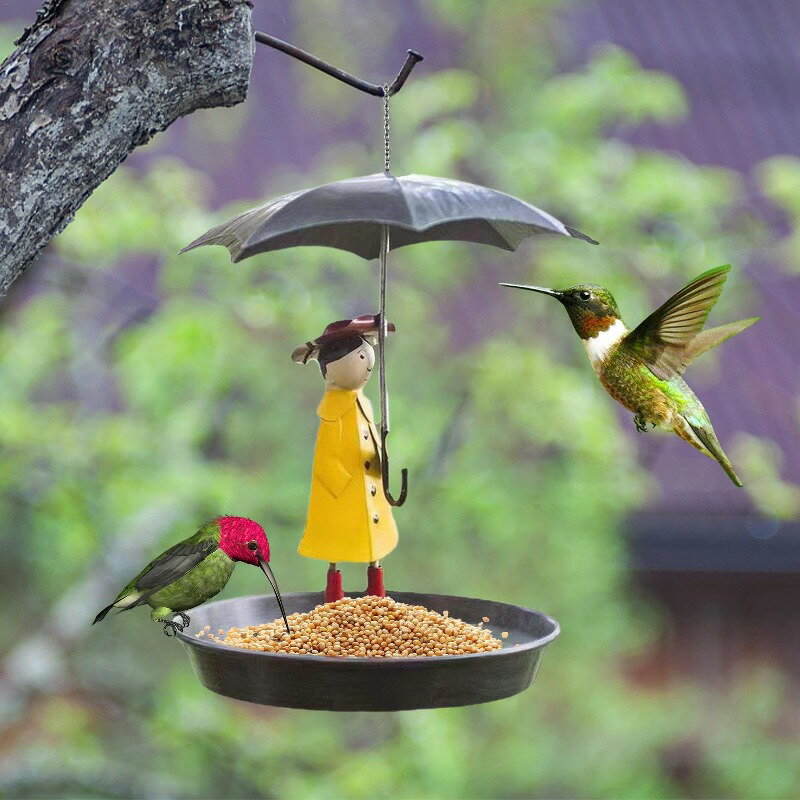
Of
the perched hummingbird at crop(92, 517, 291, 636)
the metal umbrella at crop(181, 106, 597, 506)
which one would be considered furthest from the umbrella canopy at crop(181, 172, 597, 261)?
the perched hummingbird at crop(92, 517, 291, 636)

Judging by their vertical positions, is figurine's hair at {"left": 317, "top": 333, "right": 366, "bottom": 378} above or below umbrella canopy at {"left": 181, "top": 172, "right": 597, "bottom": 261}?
below

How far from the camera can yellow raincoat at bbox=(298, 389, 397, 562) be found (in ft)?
6.55

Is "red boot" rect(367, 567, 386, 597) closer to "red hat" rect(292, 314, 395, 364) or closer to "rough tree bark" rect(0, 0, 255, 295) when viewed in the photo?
"red hat" rect(292, 314, 395, 364)

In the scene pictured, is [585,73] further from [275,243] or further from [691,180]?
[275,243]

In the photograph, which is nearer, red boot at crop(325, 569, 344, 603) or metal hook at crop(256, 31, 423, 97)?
metal hook at crop(256, 31, 423, 97)

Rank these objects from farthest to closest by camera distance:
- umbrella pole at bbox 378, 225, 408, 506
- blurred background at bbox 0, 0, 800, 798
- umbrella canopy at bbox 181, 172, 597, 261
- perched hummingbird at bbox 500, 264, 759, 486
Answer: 1. blurred background at bbox 0, 0, 800, 798
2. umbrella pole at bbox 378, 225, 408, 506
3. perched hummingbird at bbox 500, 264, 759, 486
4. umbrella canopy at bbox 181, 172, 597, 261

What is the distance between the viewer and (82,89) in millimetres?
1622

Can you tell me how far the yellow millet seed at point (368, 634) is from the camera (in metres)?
1.82

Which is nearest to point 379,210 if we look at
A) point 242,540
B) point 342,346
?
point 342,346

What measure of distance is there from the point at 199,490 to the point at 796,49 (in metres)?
4.11

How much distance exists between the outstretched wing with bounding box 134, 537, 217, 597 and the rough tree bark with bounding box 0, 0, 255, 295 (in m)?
0.50

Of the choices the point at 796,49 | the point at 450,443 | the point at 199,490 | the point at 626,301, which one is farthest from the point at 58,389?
the point at 796,49

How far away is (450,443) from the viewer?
459cm

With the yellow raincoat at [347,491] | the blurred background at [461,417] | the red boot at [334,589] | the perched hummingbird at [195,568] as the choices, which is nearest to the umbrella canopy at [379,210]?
the yellow raincoat at [347,491]
